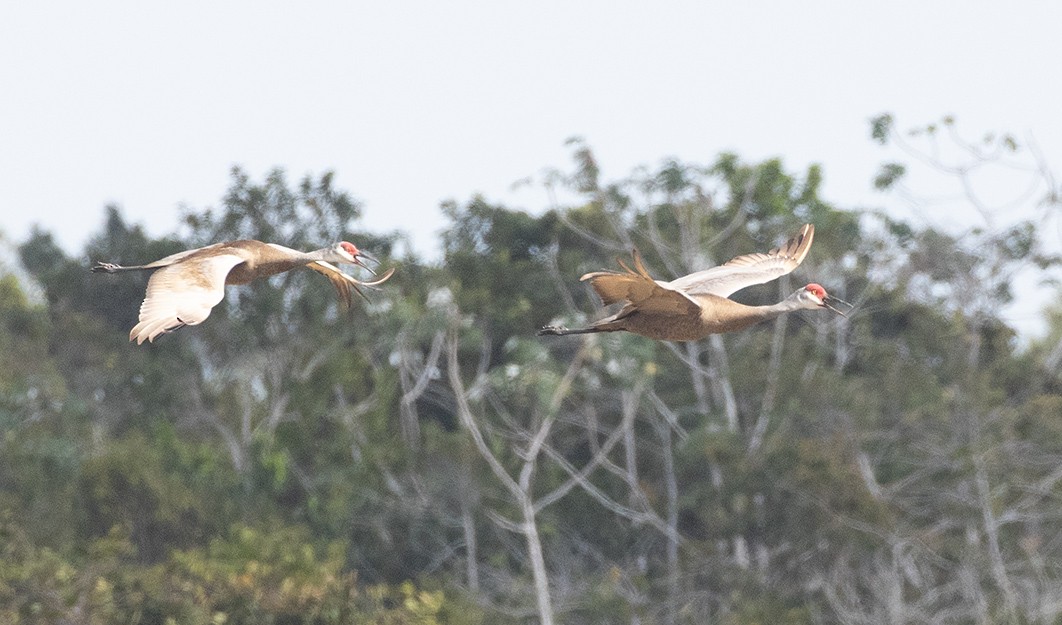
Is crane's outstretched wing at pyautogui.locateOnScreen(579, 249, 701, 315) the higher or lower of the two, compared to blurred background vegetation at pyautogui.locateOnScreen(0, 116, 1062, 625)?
higher

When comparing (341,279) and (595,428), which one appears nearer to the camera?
(341,279)

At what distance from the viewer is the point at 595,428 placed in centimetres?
3381

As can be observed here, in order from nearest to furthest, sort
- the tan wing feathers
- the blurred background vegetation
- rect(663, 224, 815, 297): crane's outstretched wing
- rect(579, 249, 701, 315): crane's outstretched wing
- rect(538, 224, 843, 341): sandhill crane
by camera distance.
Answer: rect(579, 249, 701, 315): crane's outstretched wing
rect(538, 224, 843, 341): sandhill crane
rect(663, 224, 815, 297): crane's outstretched wing
the tan wing feathers
the blurred background vegetation

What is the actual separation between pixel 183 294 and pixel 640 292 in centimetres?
180

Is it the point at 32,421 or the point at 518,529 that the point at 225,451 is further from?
the point at 518,529

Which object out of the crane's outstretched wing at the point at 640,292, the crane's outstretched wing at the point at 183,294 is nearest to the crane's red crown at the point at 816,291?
the crane's outstretched wing at the point at 640,292

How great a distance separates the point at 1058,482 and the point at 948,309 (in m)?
4.10

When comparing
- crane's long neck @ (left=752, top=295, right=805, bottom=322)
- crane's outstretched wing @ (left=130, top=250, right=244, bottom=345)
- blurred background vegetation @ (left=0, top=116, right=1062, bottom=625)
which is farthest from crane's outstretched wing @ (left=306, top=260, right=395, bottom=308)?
blurred background vegetation @ (left=0, top=116, right=1062, bottom=625)

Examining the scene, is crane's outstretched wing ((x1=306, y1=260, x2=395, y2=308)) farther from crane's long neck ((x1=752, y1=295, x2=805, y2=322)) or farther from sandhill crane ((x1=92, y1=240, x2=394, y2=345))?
crane's long neck ((x1=752, y1=295, x2=805, y2=322))

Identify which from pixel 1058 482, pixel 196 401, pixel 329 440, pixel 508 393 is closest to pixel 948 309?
pixel 1058 482

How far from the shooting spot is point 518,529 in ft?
102

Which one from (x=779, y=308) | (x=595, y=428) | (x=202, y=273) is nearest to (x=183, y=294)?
(x=202, y=273)

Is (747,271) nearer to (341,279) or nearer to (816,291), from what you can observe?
(816,291)

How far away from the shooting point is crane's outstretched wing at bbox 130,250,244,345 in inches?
298
